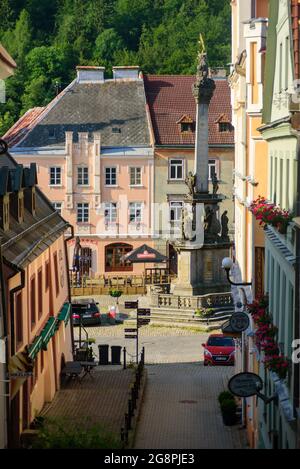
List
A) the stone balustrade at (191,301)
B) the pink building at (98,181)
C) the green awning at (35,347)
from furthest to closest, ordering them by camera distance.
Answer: the pink building at (98,181)
the stone balustrade at (191,301)
the green awning at (35,347)

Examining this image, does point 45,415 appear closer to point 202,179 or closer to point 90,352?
point 90,352

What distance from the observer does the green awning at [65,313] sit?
120 feet

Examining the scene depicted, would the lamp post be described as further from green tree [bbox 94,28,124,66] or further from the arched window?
green tree [bbox 94,28,124,66]

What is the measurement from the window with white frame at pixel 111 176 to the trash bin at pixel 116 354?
26.8 metres

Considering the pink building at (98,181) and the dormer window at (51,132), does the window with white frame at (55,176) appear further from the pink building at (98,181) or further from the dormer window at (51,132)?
the dormer window at (51,132)

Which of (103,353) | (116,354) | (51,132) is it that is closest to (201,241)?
(103,353)

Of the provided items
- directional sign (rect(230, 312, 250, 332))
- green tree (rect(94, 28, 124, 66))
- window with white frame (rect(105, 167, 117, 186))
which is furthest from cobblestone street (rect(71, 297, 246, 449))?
green tree (rect(94, 28, 124, 66))

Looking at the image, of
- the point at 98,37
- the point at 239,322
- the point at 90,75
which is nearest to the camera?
the point at 239,322

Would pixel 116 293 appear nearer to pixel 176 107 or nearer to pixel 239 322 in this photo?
pixel 176 107

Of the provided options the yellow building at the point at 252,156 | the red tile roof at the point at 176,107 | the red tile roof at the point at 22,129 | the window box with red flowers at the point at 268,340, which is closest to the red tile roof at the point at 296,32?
the window box with red flowers at the point at 268,340

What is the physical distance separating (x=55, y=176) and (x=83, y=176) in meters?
1.52

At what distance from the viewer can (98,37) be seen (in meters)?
113

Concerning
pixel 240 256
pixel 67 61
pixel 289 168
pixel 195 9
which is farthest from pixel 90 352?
pixel 195 9
